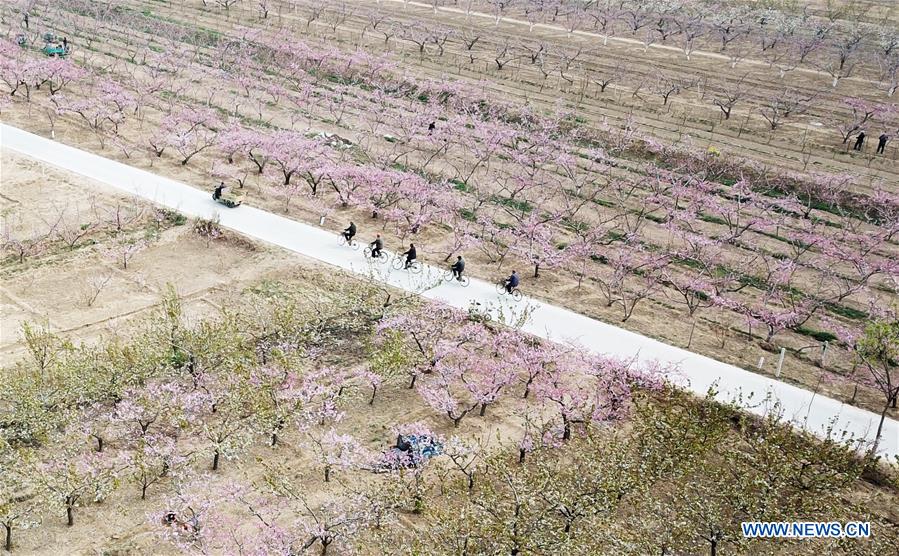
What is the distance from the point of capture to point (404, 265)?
3042 centimetres

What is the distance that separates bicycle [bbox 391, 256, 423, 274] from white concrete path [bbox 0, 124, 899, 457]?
0.78ft

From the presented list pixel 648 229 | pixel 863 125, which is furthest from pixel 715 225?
pixel 863 125

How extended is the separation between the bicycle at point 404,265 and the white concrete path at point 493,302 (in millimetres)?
239

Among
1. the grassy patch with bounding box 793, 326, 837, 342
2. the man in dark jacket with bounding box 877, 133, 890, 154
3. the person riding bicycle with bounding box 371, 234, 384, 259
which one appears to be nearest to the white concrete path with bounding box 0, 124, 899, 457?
the person riding bicycle with bounding box 371, 234, 384, 259

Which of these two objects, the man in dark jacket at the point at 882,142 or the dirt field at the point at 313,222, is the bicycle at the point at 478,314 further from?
the man in dark jacket at the point at 882,142

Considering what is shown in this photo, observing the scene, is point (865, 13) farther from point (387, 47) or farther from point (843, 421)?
point (843, 421)

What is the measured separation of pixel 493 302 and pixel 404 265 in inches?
142

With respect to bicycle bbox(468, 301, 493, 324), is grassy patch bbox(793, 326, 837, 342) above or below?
above

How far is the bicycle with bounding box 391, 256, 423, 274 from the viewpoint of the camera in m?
30.3

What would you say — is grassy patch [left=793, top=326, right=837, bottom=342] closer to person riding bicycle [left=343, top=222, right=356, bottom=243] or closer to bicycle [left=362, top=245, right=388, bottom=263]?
bicycle [left=362, top=245, right=388, bottom=263]

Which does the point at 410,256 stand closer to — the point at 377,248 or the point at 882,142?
the point at 377,248

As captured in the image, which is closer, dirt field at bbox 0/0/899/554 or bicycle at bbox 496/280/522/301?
dirt field at bbox 0/0/899/554

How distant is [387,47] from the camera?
2411 inches

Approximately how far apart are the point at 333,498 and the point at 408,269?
38.7 ft
